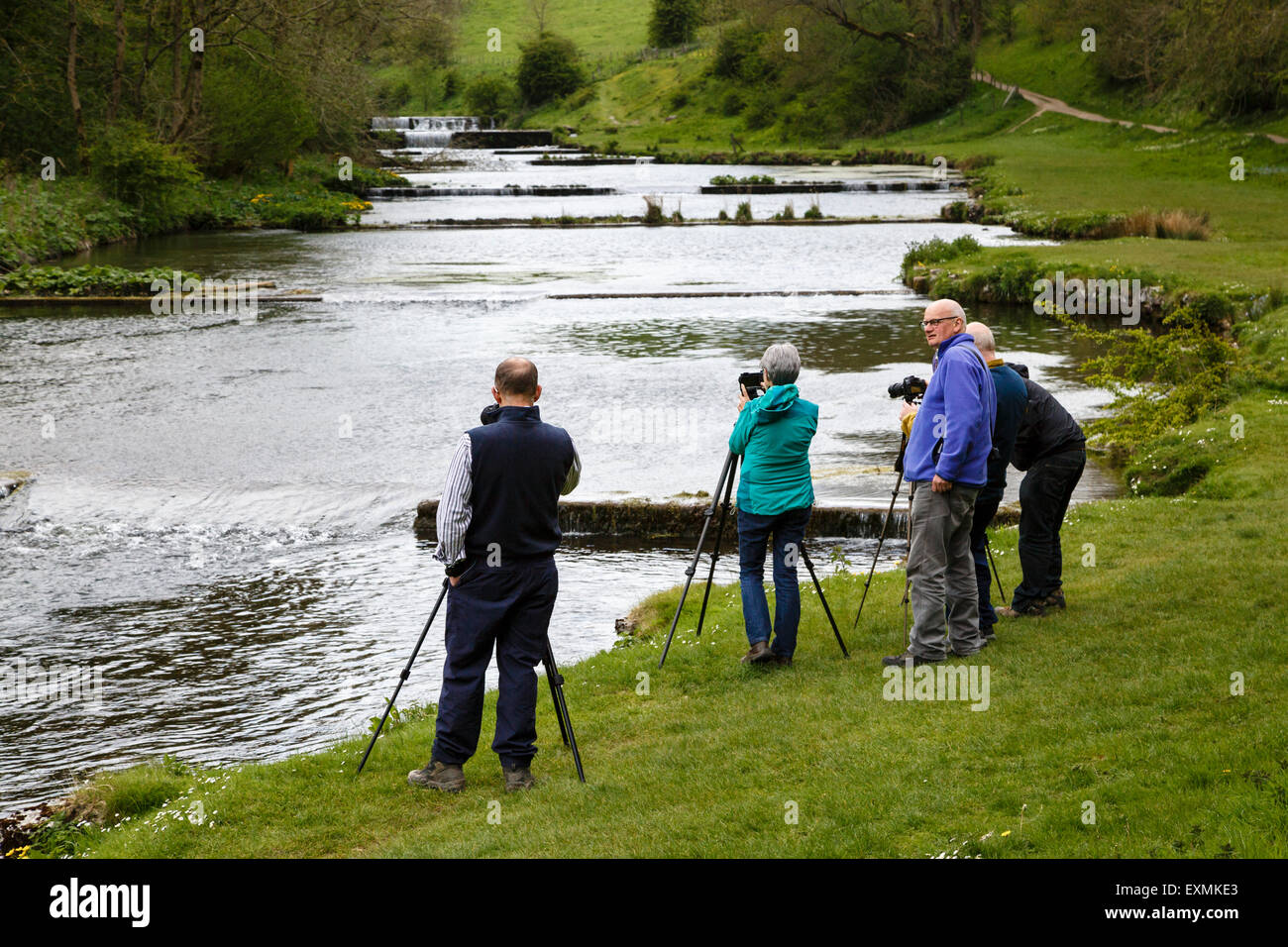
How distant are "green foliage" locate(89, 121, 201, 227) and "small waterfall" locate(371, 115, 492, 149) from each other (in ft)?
185

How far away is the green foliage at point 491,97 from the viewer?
453ft

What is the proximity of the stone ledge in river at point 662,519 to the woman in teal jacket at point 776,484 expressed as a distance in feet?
18.1

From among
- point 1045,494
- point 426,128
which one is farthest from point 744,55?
point 1045,494

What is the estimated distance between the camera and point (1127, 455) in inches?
672

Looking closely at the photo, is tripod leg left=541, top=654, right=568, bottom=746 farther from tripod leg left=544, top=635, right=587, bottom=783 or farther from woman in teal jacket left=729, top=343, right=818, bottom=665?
woman in teal jacket left=729, top=343, right=818, bottom=665

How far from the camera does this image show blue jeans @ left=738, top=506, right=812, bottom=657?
9.19 meters

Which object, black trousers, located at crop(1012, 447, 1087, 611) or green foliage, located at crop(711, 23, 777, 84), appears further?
green foliage, located at crop(711, 23, 777, 84)

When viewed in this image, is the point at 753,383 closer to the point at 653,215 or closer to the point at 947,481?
the point at 947,481

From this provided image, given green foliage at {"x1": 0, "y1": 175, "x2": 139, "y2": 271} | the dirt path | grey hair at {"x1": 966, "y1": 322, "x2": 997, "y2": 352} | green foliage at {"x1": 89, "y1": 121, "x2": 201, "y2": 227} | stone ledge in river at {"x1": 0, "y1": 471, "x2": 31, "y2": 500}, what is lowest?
stone ledge in river at {"x1": 0, "y1": 471, "x2": 31, "y2": 500}

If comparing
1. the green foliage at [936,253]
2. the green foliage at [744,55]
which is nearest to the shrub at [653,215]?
the green foliage at [936,253]

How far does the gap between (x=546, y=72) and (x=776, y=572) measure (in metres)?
135

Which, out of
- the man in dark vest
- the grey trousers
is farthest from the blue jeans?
the man in dark vest
